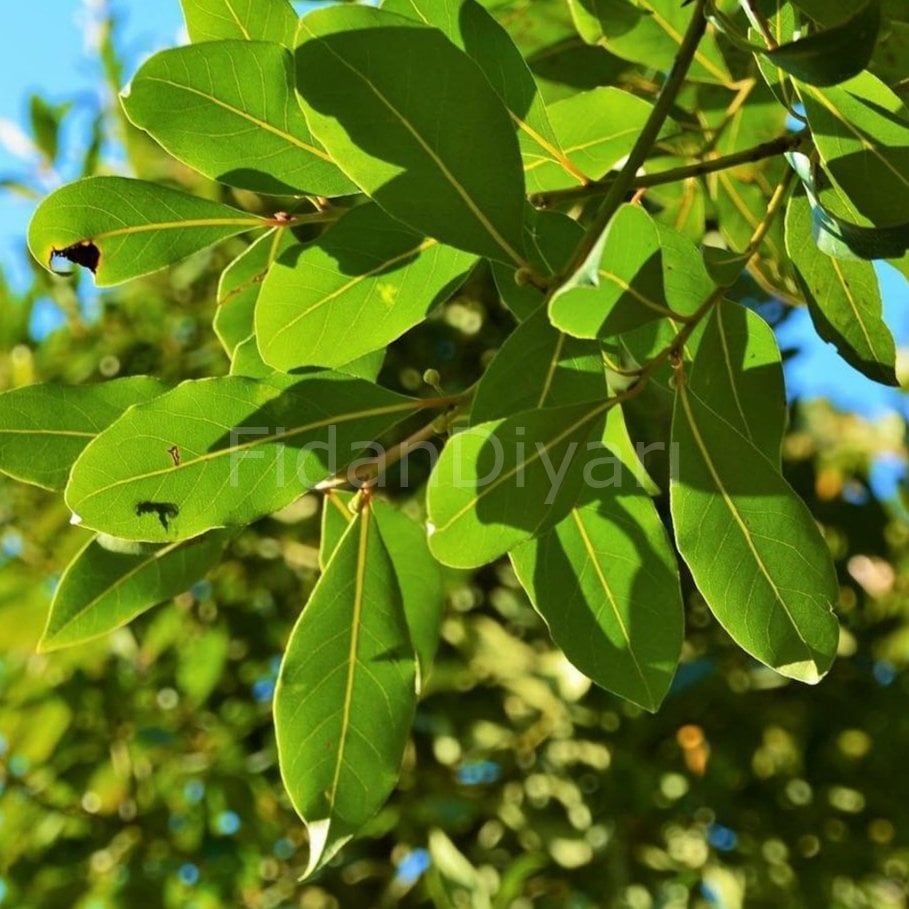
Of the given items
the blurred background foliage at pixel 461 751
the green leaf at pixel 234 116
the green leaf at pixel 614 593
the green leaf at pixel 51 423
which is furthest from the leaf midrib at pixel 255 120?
the blurred background foliage at pixel 461 751

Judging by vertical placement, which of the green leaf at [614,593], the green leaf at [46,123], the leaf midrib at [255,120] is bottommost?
the green leaf at [46,123]

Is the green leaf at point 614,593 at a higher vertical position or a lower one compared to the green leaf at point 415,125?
lower

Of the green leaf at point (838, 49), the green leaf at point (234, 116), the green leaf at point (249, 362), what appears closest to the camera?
the green leaf at point (838, 49)

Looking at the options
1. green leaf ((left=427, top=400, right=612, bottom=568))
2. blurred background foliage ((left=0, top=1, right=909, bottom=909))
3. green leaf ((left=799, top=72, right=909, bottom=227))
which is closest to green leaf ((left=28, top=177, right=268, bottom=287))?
green leaf ((left=427, top=400, right=612, bottom=568))

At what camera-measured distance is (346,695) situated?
0.93 meters

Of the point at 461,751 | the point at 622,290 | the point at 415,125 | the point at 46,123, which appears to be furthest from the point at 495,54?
the point at 46,123

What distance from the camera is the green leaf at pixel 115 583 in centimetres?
99

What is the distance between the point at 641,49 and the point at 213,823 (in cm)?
141

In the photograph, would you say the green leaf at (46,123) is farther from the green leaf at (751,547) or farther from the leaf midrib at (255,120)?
the green leaf at (751,547)

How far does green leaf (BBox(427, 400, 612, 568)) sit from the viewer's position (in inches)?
28.2

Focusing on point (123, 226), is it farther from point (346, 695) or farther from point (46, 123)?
point (46, 123)

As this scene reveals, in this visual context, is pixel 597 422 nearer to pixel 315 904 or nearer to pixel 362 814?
pixel 362 814

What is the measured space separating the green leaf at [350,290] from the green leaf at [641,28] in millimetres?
335

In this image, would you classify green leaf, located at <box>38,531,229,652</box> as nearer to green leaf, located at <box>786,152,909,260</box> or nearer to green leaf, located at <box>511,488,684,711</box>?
green leaf, located at <box>511,488,684,711</box>
